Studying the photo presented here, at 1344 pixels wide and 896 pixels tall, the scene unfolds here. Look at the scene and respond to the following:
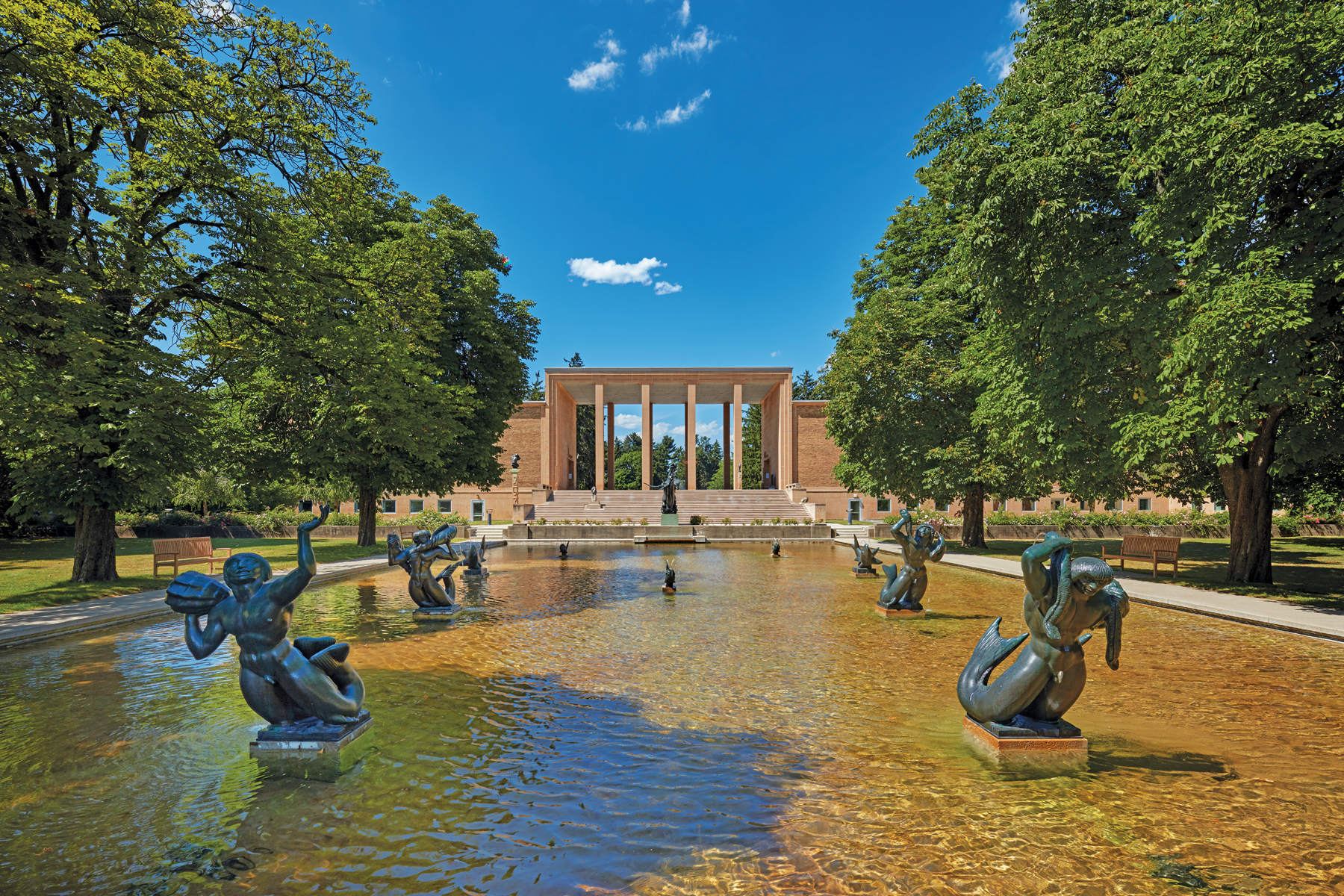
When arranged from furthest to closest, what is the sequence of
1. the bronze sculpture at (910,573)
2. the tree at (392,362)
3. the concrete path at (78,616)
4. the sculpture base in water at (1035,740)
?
the tree at (392,362)
the bronze sculpture at (910,573)
the concrete path at (78,616)
the sculpture base in water at (1035,740)

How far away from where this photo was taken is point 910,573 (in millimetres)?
11211

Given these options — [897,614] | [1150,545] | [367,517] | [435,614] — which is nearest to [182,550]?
[435,614]

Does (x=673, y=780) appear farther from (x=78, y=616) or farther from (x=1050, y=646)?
(x=78, y=616)

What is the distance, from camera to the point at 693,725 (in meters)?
5.80

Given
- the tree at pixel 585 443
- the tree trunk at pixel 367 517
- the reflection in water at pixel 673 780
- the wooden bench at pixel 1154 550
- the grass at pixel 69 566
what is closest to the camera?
the reflection in water at pixel 673 780

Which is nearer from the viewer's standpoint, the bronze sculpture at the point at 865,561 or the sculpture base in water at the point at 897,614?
the sculpture base in water at the point at 897,614

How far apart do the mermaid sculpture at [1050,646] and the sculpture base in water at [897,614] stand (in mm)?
5900

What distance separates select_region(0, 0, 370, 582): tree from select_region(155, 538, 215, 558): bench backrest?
109 centimetres

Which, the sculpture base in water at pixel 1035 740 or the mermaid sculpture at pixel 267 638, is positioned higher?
the mermaid sculpture at pixel 267 638

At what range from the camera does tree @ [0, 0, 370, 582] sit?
11102 mm

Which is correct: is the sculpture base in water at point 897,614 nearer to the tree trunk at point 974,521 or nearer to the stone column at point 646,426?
the tree trunk at point 974,521

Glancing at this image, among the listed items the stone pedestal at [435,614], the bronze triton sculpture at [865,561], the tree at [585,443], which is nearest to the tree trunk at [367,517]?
the stone pedestal at [435,614]

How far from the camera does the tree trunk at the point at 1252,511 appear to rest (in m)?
14.0

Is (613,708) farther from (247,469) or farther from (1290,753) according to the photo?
(247,469)
